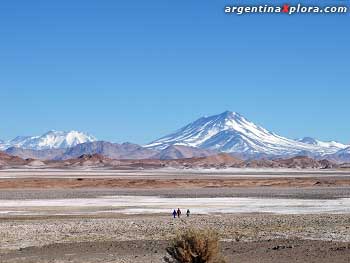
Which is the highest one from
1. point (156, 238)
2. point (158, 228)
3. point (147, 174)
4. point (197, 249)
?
point (147, 174)

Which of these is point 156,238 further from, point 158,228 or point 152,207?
point 152,207

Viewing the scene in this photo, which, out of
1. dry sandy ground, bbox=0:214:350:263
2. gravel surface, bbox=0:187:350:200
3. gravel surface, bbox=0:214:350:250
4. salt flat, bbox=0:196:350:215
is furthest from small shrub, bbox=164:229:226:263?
gravel surface, bbox=0:187:350:200

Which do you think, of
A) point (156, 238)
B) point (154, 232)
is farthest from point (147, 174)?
point (156, 238)

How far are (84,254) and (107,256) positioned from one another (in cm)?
83

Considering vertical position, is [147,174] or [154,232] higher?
[147,174]

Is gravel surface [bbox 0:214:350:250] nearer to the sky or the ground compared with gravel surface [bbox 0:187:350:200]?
nearer to the ground

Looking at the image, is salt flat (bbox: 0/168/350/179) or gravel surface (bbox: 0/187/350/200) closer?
gravel surface (bbox: 0/187/350/200)

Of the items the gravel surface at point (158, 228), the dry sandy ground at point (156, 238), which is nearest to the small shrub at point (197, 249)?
the dry sandy ground at point (156, 238)

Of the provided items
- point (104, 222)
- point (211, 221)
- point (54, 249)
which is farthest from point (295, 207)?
point (54, 249)

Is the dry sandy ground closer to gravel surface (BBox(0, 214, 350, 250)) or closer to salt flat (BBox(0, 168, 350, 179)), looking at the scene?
gravel surface (BBox(0, 214, 350, 250))

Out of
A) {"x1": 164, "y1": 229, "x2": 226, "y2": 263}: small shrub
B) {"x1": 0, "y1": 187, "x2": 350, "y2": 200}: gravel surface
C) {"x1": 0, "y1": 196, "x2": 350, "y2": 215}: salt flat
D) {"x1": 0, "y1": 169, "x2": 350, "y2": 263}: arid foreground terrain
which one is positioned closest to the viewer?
{"x1": 164, "y1": 229, "x2": 226, "y2": 263}: small shrub

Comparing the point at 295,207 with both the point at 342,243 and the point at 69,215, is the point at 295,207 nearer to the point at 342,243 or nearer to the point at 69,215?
the point at 69,215

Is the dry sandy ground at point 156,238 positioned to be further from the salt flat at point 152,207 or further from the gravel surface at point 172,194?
the gravel surface at point 172,194

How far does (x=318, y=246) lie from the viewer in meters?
20.7
